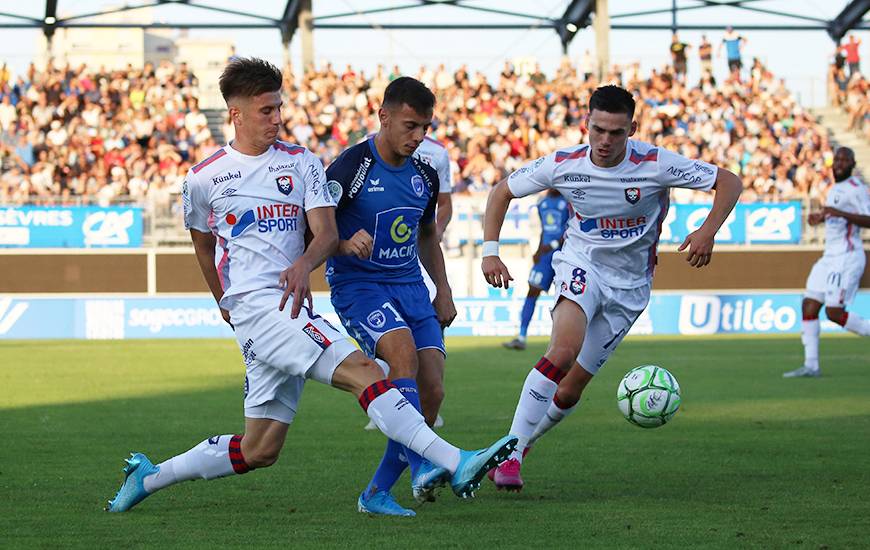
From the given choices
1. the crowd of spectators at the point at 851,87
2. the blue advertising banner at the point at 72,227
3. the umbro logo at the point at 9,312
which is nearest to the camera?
the umbro logo at the point at 9,312

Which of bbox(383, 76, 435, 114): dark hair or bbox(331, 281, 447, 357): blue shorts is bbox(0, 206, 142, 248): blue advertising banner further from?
bbox(383, 76, 435, 114): dark hair

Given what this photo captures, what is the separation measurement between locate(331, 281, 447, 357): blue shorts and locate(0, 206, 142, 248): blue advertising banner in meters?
18.3

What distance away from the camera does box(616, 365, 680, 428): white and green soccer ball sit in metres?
7.93

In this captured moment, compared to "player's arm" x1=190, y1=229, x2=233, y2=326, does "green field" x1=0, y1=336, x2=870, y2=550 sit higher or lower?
lower

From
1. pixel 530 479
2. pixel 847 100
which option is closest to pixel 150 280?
pixel 530 479

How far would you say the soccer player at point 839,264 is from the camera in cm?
1459

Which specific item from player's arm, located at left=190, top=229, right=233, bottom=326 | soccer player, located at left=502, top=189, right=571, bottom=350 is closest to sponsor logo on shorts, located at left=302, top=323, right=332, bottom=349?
player's arm, located at left=190, top=229, right=233, bottom=326

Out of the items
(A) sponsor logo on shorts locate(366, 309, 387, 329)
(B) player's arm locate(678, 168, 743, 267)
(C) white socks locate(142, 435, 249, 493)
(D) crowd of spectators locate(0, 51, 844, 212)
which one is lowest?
(C) white socks locate(142, 435, 249, 493)

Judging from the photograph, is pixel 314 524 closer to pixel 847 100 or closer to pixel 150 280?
pixel 150 280

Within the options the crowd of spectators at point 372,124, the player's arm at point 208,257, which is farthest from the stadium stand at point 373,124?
the player's arm at point 208,257

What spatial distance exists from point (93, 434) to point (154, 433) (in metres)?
0.46

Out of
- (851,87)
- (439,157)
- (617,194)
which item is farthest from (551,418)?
(851,87)

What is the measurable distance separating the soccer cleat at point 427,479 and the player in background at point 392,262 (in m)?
0.11

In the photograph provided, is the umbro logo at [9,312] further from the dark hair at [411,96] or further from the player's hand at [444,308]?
the dark hair at [411,96]
